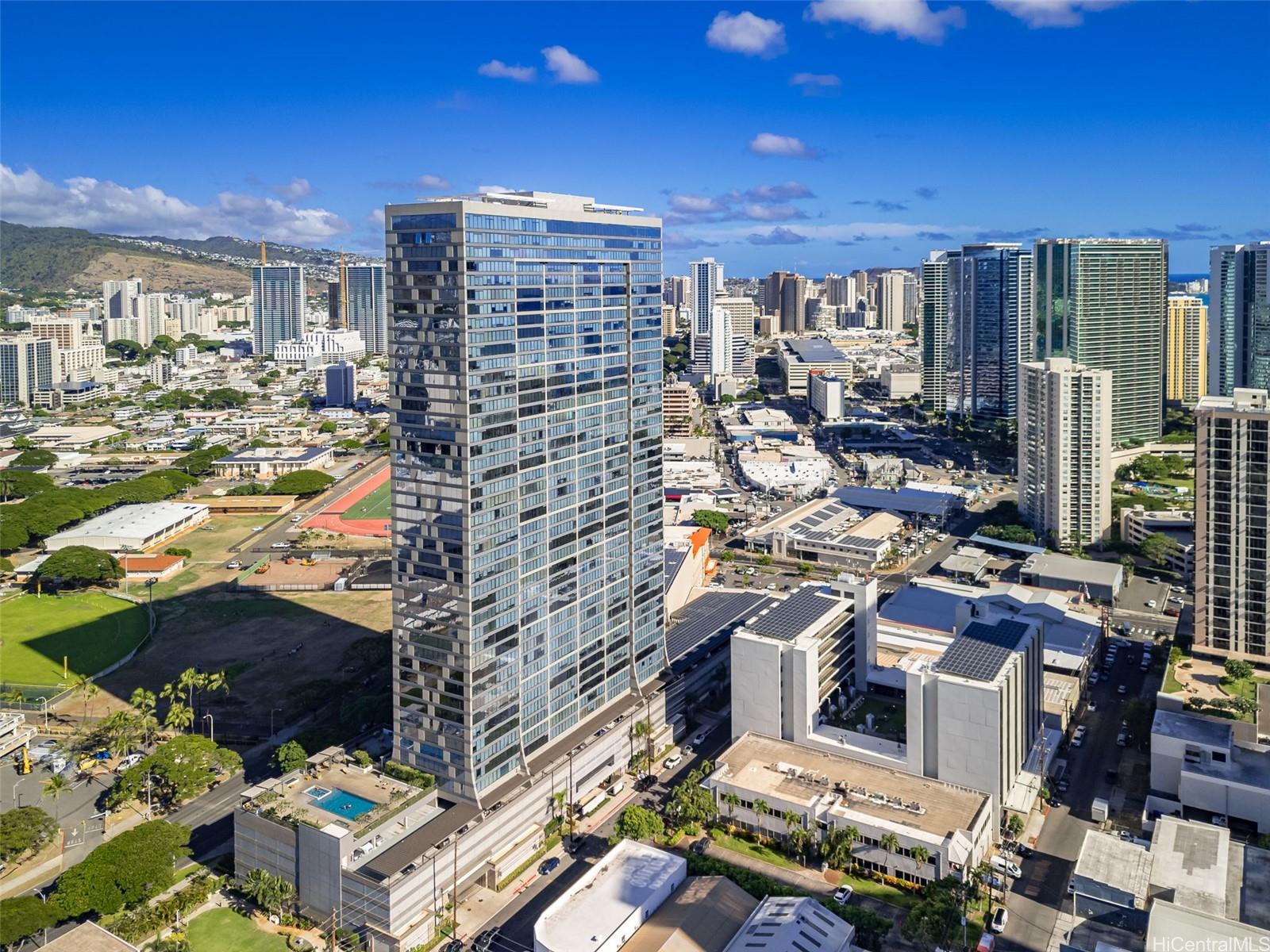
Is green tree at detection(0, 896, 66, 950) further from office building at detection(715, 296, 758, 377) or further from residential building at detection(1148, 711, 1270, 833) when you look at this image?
office building at detection(715, 296, 758, 377)

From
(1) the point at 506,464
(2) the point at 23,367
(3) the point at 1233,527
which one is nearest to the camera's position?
(1) the point at 506,464

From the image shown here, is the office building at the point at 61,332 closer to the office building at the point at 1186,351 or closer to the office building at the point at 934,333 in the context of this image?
the office building at the point at 934,333

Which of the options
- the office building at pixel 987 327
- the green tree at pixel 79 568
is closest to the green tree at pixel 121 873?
the green tree at pixel 79 568

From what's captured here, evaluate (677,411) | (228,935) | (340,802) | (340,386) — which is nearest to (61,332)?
(340,386)

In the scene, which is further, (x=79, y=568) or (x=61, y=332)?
(x=61, y=332)

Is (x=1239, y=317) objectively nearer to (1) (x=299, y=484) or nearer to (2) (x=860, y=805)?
(2) (x=860, y=805)

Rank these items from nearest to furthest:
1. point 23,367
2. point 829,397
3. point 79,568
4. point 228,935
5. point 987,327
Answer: point 228,935 → point 79,568 → point 987,327 → point 829,397 → point 23,367
